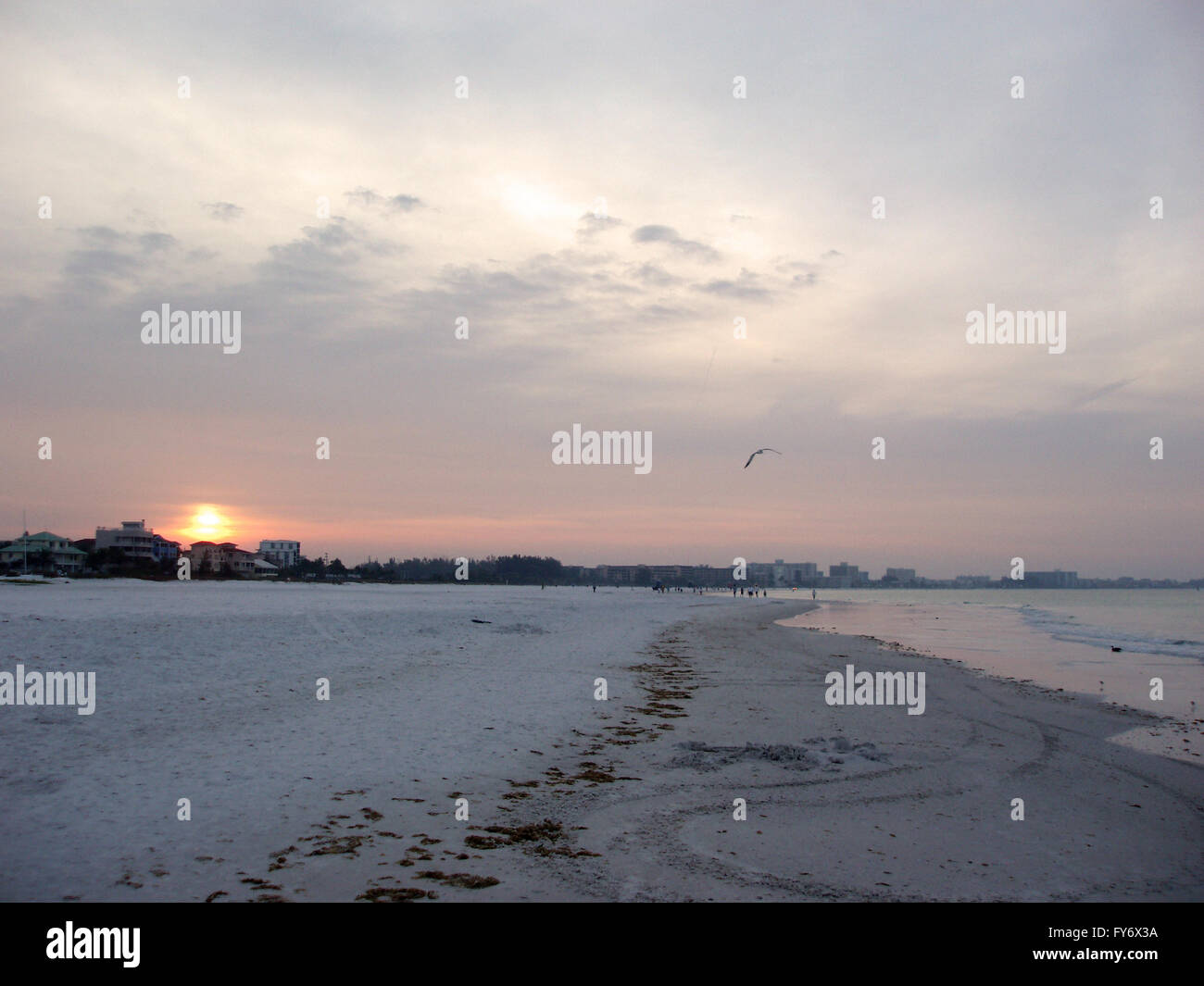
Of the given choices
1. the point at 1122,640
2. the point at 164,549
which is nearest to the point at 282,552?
the point at 164,549

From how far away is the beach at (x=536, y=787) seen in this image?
7695 mm

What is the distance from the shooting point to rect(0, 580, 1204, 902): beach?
303 inches

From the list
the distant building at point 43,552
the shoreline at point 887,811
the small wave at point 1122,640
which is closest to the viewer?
the shoreline at point 887,811

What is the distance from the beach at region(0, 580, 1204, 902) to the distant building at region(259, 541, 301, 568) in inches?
6456

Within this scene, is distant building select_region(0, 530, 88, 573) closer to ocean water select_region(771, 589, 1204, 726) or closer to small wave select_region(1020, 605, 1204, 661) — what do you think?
ocean water select_region(771, 589, 1204, 726)

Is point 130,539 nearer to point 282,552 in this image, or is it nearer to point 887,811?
point 282,552

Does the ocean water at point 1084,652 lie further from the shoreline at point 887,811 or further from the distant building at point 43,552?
the distant building at point 43,552

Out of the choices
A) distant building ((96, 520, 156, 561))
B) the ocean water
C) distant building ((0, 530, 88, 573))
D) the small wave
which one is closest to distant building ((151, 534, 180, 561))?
distant building ((96, 520, 156, 561))

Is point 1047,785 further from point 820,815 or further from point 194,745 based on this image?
point 194,745

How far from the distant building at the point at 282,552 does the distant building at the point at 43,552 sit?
204ft

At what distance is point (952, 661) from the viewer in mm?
32062

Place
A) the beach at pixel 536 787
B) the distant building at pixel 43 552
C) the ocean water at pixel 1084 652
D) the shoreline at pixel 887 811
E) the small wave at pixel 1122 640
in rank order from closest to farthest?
the beach at pixel 536 787, the shoreline at pixel 887 811, the ocean water at pixel 1084 652, the small wave at pixel 1122 640, the distant building at pixel 43 552

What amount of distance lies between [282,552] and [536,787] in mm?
192519

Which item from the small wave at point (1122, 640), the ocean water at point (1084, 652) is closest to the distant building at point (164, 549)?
the ocean water at point (1084, 652)
